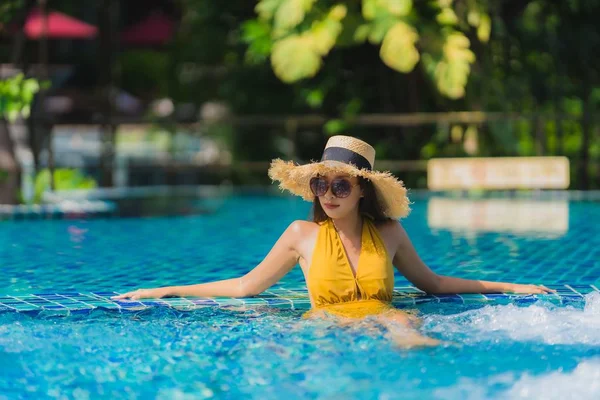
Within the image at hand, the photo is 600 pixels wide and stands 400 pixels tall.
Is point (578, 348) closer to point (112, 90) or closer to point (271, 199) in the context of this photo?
point (271, 199)

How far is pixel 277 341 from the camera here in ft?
16.1

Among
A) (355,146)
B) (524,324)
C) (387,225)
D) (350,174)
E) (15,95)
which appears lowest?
(524,324)

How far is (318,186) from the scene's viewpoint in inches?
199

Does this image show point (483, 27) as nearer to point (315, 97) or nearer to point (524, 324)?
point (315, 97)

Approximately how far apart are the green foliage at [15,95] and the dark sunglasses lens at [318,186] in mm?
7601

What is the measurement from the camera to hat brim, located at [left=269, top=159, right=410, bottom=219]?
5019 millimetres

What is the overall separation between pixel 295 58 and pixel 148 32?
948cm

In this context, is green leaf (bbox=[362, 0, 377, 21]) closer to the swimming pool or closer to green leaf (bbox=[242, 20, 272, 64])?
green leaf (bbox=[242, 20, 272, 64])

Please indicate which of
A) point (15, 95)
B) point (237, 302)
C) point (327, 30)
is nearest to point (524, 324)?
→ point (237, 302)

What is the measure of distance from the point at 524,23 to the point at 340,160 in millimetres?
13879

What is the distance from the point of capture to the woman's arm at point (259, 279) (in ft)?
17.3

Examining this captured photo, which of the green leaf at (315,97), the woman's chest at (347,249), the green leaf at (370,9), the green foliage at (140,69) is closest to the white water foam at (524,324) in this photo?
the woman's chest at (347,249)

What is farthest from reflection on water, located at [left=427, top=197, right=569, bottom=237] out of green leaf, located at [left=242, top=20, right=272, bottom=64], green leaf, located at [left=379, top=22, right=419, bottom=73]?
green leaf, located at [left=242, top=20, right=272, bottom=64]

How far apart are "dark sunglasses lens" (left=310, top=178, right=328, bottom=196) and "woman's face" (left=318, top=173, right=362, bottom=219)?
0.05 feet
